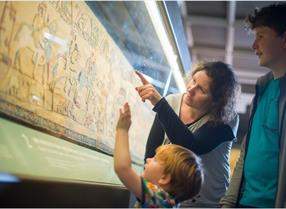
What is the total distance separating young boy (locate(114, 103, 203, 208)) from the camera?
99 cm

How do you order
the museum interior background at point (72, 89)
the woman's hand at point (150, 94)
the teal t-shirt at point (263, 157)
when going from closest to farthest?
1. the museum interior background at point (72, 89)
2. the woman's hand at point (150, 94)
3. the teal t-shirt at point (263, 157)

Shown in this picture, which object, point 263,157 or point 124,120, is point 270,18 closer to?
point 263,157

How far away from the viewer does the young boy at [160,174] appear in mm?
994

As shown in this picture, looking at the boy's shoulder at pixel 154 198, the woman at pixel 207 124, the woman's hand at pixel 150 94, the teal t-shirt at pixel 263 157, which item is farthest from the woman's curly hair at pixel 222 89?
the boy's shoulder at pixel 154 198

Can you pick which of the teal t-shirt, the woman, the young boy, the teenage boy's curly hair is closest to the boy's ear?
the young boy

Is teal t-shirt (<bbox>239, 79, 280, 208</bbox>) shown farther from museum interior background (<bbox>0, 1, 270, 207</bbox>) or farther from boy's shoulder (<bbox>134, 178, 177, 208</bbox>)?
boy's shoulder (<bbox>134, 178, 177, 208</bbox>)

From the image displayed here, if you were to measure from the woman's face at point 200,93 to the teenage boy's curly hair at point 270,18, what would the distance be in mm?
291

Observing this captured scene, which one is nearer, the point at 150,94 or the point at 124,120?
the point at 124,120

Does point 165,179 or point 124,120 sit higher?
point 124,120

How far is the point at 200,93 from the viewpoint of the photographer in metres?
1.26

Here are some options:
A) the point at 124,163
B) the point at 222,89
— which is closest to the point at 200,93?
the point at 222,89

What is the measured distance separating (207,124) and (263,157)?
0.75ft

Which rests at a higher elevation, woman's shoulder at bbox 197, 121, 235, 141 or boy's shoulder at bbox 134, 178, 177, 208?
woman's shoulder at bbox 197, 121, 235, 141

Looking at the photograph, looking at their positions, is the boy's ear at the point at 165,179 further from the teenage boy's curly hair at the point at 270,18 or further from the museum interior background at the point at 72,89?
the teenage boy's curly hair at the point at 270,18
